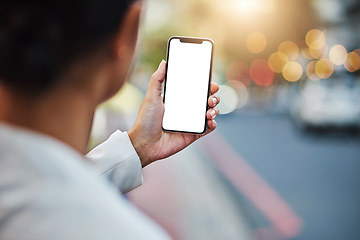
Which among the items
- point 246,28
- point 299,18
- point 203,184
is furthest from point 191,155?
point 299,18

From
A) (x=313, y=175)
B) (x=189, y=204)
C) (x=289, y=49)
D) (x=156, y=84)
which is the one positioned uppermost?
(x=289, y=49)

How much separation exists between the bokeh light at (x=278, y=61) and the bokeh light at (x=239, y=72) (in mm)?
4347

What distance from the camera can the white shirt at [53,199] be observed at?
27.5 inches

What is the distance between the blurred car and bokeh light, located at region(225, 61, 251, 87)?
37683mm

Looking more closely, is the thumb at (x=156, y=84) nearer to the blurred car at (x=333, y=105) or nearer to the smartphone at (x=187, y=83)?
the smartphone at (x=187, y=83)

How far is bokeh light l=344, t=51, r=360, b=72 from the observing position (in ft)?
159

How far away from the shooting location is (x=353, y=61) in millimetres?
49562

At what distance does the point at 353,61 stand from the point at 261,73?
19.4 m

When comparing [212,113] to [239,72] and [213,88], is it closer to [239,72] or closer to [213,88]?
[213,88]

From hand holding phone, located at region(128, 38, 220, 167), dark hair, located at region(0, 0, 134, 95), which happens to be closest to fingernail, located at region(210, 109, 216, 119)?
hand holding phone, located at region(128, 38, 220, 167)

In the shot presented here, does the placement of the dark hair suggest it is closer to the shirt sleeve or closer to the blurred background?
the blurred background

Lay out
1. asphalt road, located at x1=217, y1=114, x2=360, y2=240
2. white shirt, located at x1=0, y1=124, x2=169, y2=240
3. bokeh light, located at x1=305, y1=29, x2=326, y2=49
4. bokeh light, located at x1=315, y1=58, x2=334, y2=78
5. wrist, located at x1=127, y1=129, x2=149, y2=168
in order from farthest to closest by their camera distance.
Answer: bokeh light, located at x1=305, y1=29, x2=326, y2=49 < bokeh light, located at x1=315, y1=58, x2=334, y2=78 < asphalt road, located at x1=217, y1=114, x2=360, y2=240 < wrist, located at x1=127, y1=129, x2=149, y2=168 < white shirt, located at x1=0, y1=124, x2=169, y2=240

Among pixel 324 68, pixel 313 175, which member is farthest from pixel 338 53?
pixel 313 175

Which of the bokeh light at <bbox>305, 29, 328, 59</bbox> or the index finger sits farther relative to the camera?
the bokeh light at <bbox>305, 29, 328, 59</bbox>
